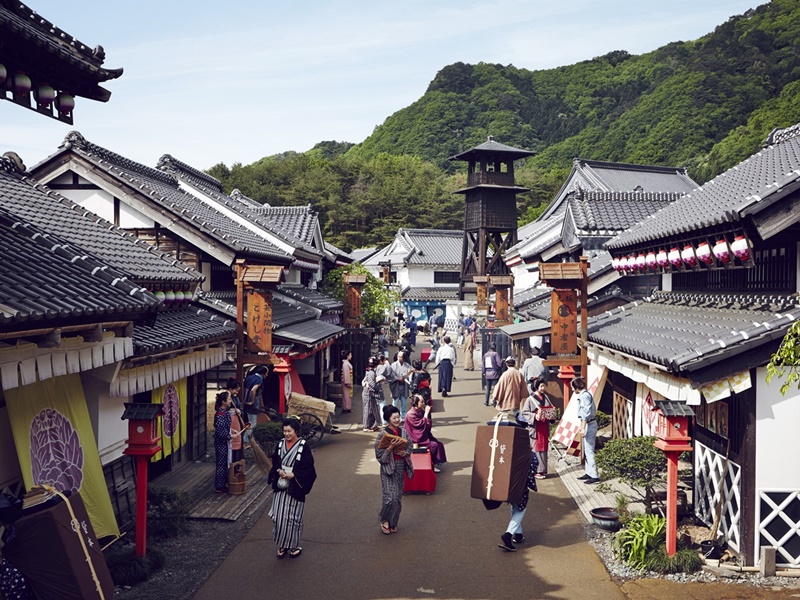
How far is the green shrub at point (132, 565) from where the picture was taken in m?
8.39

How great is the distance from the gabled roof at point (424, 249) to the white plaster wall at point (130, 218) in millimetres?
39561

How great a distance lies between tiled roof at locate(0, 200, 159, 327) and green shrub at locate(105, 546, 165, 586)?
2.94 m

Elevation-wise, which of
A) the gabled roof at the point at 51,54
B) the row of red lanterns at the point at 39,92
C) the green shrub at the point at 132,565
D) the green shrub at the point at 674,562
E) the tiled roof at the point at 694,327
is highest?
the gabled roof at the point at 51,54

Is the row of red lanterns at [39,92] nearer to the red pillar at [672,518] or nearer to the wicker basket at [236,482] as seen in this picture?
the wicker basket at [236,482]

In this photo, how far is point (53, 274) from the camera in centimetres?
780

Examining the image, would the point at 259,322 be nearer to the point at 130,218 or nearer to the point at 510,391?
the point at 130,218

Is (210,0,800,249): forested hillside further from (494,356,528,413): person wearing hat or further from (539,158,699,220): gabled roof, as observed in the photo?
(494,356,528,413): person wearing hat

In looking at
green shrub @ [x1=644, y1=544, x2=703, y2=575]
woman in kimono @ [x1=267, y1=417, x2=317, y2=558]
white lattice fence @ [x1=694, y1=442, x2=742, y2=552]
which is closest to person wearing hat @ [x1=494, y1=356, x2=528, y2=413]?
white lattice fence @ [x1=694, y1=442, x2=742, y2=552]

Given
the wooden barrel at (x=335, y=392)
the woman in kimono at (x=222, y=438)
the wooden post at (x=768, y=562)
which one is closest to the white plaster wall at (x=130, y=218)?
the woman in kimono at (x=222, y=438)

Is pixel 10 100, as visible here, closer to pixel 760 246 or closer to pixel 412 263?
pixel 760 246

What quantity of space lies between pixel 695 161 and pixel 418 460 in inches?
2112

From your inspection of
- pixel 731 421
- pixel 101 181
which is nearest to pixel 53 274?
pixel 731 421

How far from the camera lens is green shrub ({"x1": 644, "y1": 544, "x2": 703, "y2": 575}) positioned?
864 centimetres

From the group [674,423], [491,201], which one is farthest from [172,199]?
[491,201]
